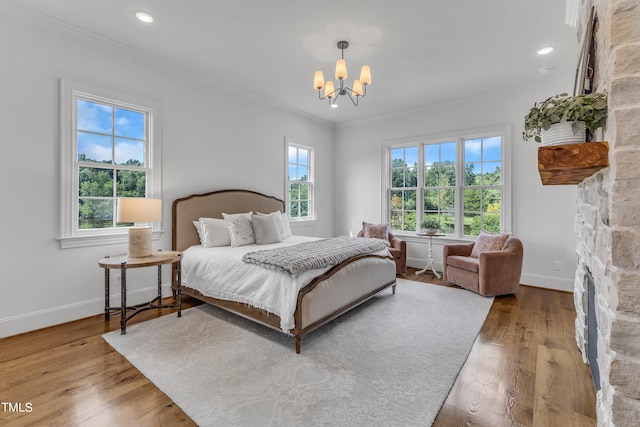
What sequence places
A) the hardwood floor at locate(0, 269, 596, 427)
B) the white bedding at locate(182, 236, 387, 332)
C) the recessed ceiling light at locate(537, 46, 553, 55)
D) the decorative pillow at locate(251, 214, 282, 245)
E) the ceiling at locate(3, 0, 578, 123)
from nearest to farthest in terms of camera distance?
the hardwood floor at locate(0, 269, 596, 427), the white bedding at locate(182, 236, 387, 332), the ceiling at locate(3, 0, 578, 123), the recessed ceiling light at locate(537, 46, 553, 55), the decorative pillow at locate(251, 214, 282, 245)

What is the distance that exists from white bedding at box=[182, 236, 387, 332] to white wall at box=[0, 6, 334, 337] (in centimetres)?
65

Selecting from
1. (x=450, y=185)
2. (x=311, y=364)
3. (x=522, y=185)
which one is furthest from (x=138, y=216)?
(x=522, y=185)

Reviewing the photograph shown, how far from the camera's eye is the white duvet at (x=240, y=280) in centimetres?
240

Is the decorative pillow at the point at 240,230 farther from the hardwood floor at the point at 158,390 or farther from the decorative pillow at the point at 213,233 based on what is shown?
the hardwood floor at the point at 158,390

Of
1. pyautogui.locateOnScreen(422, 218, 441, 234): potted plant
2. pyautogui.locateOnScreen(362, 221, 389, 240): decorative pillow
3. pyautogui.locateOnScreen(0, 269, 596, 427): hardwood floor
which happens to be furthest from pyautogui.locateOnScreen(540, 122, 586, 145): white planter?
pyautogui.locateOnScreen(362, 221, 389, 240): decorative pillow

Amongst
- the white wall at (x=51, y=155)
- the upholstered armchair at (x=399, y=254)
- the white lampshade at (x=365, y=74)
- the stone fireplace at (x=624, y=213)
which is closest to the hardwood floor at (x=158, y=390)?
the white wall at (x=51, y=155)

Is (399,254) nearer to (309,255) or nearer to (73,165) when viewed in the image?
(309,255)

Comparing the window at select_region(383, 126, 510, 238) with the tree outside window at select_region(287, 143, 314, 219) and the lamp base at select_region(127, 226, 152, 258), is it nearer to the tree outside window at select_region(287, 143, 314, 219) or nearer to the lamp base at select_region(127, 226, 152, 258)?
the tree outside window at select_region(287, 143, 314, 219)

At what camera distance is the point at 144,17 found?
2705 mm

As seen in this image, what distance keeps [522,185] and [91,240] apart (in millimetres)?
5484

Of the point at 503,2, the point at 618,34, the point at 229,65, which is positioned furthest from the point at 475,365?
the point at 229,65

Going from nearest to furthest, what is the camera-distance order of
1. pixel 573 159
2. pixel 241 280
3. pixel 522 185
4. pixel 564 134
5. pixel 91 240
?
pixel 573 159 → pixel 564 134 → pixel 241 280 → pixel 91 240 → pixel 522 185

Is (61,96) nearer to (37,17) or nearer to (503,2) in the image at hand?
(37,17)

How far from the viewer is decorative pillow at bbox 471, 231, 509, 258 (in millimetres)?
3990
